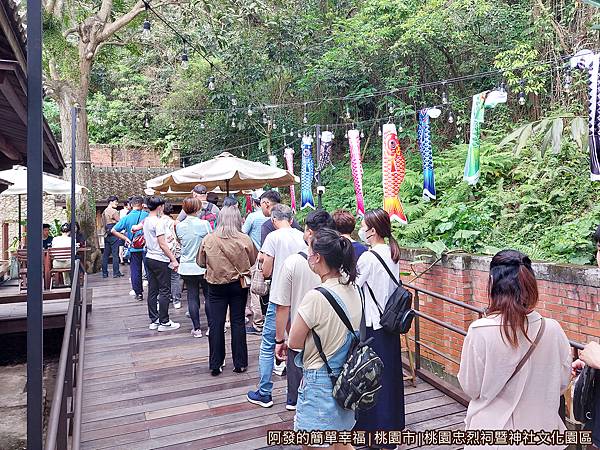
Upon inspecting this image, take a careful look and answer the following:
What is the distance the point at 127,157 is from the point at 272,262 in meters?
16.2

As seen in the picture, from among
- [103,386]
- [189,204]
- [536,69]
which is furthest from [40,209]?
[536,69]

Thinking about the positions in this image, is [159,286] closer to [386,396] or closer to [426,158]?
[386,396]

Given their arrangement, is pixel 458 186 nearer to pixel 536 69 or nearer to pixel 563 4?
pixel 536 69

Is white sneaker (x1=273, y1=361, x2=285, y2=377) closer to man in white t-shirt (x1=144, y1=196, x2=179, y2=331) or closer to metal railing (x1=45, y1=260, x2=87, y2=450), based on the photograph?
metal railing (x1=45, y1=260, x2=87, y2=450)

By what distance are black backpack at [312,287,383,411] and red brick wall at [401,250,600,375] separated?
2.70 meters

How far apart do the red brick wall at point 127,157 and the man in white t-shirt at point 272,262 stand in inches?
616

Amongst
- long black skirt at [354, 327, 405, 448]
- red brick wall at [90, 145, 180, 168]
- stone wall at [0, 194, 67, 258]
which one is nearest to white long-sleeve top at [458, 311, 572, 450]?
long black skirt at [354, 327, 405, 448]

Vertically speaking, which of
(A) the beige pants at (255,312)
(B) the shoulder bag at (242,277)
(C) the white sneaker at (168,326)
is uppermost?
(B) the shoulder bag at (242,277)

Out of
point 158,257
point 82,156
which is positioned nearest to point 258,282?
point 158,257

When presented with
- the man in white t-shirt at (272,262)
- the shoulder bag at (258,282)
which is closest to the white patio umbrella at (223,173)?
the shoulder bag at (258,282)

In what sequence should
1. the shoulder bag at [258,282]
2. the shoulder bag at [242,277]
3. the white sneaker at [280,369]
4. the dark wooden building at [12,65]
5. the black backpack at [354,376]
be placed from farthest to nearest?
the white sneaker at [280,369], the shoulder bag at [242,277], the shoulder bag at [258,282], the black backpack at [354,376], the dark wooden building at [12,65]

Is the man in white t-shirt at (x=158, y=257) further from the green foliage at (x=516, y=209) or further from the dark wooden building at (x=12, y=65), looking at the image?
the green foliage at (x=516, y=209)

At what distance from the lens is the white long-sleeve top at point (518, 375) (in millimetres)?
1834

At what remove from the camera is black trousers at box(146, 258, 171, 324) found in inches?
228
